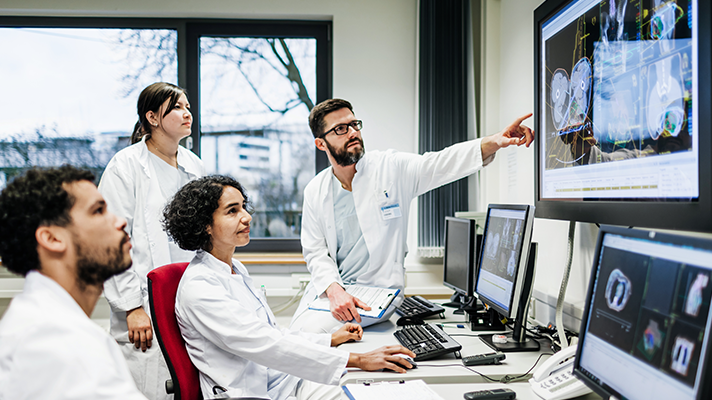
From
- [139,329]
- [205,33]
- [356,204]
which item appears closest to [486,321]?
[356,204]

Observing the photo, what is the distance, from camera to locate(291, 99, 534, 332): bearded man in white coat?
77.8 inches

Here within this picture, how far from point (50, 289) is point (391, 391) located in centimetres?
76

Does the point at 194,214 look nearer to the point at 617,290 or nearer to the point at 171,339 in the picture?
the point at 171,339

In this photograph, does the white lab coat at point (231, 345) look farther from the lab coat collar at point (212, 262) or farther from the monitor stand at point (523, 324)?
the monitor stand at point (523, 324)

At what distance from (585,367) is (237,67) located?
2.88 meters

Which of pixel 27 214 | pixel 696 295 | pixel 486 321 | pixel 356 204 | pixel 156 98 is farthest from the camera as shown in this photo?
pixel 356 204

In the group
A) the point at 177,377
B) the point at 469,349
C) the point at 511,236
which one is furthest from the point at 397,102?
the point at 177,377

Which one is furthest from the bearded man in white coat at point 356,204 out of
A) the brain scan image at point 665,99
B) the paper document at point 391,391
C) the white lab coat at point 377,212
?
the brain scan image at point 665,99

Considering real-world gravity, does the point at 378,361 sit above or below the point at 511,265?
below

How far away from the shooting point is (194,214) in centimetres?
136

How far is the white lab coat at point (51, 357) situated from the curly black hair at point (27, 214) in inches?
2.8

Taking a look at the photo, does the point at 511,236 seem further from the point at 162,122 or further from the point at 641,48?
the point at 162,122

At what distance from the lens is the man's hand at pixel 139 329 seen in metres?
1.70

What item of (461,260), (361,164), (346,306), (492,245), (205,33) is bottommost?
(346,306)
